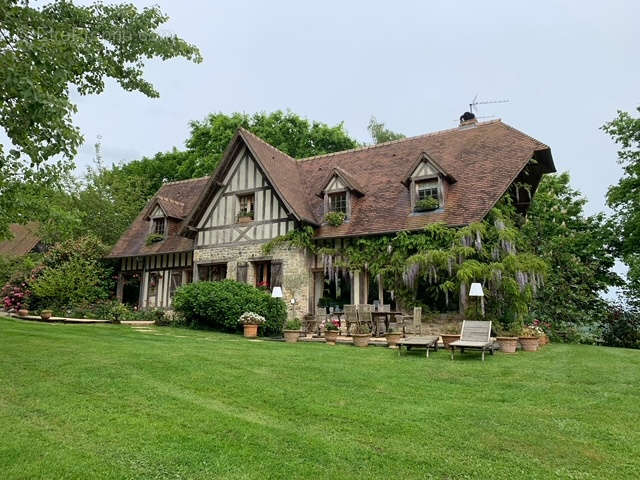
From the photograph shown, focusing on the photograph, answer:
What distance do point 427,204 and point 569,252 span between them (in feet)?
20.6

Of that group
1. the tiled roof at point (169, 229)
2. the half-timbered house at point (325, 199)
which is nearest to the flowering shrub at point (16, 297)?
the tiled roof at point (169, 229)

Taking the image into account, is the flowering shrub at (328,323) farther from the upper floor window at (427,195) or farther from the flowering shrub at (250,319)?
the upper floor window at (427,195)

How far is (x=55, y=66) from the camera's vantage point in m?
5.64

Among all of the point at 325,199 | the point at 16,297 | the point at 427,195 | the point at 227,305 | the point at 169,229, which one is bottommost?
the point at 227,305

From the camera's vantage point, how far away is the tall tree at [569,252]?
14773 millimetres

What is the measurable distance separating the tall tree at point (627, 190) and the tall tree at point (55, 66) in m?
15.1

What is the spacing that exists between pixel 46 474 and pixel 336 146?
25926 mm

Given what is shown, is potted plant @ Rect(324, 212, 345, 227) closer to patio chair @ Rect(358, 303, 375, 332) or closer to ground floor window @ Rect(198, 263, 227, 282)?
patio chair @ Rect(358, 303, 375, 332)

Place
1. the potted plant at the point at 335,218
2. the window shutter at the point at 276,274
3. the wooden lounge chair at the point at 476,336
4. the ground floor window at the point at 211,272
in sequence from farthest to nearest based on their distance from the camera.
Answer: the ground floor window at the point at 211,272 < the window shutter at the point at 276,274 < the potted plant at the point at 335,218 < the wooden lounge chair at the point at 476,336

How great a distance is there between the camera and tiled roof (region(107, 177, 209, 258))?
59.7ft

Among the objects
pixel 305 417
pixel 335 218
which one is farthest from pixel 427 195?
pixel 305 417

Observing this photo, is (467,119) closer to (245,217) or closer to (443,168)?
(443,168)

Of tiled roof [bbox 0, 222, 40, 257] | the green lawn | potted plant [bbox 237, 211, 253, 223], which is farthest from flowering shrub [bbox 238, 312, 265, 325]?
tiled roof [bbox 0, 222, 40, 257]

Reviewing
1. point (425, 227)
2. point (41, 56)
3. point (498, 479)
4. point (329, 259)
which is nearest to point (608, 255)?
point (425, 227)
